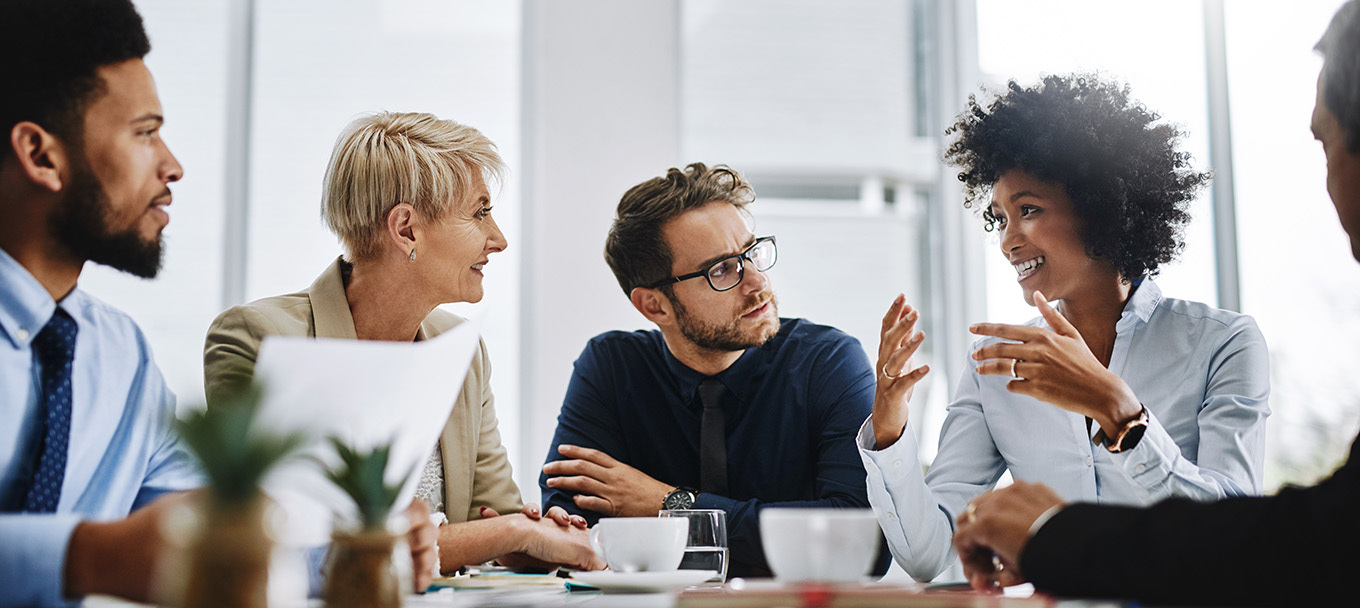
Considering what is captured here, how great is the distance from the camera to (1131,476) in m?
1.63

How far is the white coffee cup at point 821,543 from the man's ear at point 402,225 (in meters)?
1.52

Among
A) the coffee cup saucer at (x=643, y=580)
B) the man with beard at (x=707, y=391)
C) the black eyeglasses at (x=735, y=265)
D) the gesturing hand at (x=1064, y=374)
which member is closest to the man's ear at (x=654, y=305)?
the man with beard at (x=707, y=391)

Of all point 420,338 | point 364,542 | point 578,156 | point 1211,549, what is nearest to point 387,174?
point 420,338

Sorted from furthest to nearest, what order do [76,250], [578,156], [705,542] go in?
[578,156] < [705,542] < [76,250]

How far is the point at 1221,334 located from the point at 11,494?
1.97 meters

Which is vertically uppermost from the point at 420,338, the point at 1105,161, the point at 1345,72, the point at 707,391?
the point at 1105,161

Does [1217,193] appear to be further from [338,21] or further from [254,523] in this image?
[254,523]

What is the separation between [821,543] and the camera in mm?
969

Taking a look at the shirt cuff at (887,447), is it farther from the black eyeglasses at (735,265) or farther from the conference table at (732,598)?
the black eyeglasses at (735,265)

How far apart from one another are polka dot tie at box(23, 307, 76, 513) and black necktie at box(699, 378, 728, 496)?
1366mm

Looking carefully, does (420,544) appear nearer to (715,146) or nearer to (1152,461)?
(1152,461)

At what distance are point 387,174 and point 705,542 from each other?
125 centimetres

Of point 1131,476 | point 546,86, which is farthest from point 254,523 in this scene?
point 546,86

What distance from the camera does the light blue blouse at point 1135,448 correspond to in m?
1.71
